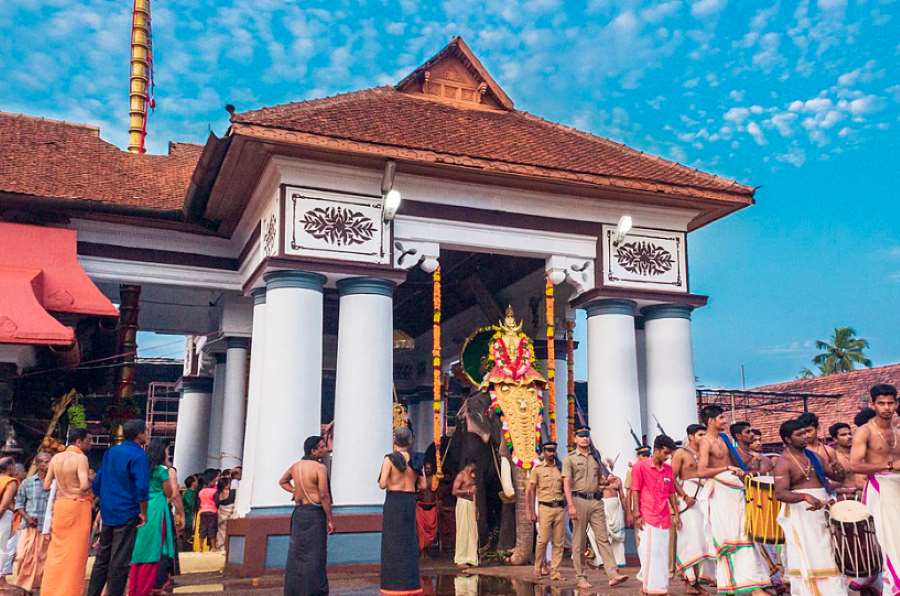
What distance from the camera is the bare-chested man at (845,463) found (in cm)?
762

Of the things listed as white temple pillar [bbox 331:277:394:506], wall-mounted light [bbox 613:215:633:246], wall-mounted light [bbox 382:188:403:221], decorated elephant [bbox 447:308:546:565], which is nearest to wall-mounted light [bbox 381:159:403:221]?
wall-mounted light [bbox 382:188:403:221]

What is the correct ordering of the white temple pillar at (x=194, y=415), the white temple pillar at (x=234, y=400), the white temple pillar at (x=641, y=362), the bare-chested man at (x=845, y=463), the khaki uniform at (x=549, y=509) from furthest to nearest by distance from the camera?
the white temple pillar at (x=194, y=415) → the white temple pillar at (x=234, y=400) → the white temple pillar at (x=641, y=362) → the khaki uniform at (x=549, y=509) → the bare-chested man at (x=845, y=463)

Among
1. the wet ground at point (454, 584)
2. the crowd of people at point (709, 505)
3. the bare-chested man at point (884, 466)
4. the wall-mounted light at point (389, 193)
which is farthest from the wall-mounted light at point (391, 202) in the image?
the bare-chested man at point (884, 466)

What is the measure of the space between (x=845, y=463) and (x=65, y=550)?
7572 millimetres

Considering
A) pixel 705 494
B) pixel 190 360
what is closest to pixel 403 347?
pixel 190 360

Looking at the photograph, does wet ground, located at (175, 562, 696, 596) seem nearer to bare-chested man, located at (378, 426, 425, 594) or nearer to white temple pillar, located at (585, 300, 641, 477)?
bare-chested man, located at (378, 426, 425, 594)

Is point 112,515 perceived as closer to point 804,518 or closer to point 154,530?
point 154,530

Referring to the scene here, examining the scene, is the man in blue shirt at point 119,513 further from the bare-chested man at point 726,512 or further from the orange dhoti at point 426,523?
the orange dhoti at point 426,523

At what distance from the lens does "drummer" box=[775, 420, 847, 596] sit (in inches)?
273

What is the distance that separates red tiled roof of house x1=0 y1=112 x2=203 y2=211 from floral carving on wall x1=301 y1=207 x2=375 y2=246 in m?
2.98

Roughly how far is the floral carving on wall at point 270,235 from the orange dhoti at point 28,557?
4498 millimetres

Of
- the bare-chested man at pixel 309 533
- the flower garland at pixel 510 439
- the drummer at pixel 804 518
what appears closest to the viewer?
the drummer at pixel 804 518

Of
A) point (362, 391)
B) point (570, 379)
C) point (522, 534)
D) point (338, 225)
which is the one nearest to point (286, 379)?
point (362, 391)

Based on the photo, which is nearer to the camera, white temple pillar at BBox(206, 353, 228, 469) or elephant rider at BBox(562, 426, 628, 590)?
elephant rider at BBox(562, 426, 628, 590)
